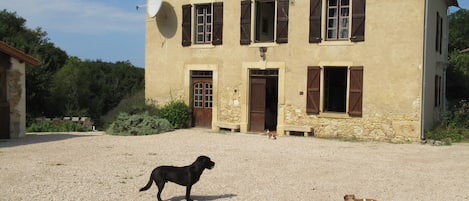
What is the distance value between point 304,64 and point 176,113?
4.70 m

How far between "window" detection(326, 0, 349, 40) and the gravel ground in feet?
10.8

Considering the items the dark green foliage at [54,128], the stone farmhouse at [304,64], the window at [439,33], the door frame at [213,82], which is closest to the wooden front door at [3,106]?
the dark green foliage at [54,128]

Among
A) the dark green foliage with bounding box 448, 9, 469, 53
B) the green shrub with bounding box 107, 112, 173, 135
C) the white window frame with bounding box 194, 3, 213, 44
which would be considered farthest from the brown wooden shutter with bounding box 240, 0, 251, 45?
the dark green foliage with bounding box 448, 9, 469, 53

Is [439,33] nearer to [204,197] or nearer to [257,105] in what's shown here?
[257,105]

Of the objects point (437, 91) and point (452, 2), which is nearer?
point (437, 91)

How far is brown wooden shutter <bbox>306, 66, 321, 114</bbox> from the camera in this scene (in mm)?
13930

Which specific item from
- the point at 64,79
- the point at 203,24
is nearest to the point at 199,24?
the point at 203,24

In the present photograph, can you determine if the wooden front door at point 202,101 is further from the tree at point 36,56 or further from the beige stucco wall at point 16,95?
the tree at point 36,56

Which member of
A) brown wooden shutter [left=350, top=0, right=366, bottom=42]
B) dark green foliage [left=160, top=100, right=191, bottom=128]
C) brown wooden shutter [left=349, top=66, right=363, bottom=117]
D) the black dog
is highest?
brown wooden shutter [left=350, top=0, right=366, bottom=42]

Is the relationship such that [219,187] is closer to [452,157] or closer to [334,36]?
[452,157]

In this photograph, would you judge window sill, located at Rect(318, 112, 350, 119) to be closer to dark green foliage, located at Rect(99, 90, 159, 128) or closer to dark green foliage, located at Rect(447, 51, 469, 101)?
dark green foliage, located at Rect(99, 90, 159, 128)

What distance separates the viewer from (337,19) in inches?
550

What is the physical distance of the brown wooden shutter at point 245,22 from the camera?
15062mm

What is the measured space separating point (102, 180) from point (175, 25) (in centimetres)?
999
